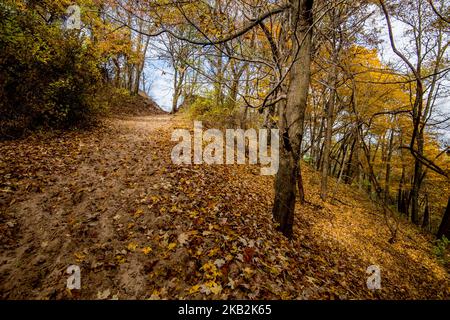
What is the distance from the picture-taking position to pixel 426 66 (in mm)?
11461

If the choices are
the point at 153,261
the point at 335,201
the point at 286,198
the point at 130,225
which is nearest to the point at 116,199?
the point at 130,225

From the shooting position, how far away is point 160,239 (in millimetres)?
3619

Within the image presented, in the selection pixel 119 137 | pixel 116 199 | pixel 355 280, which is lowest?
pixel 355 280

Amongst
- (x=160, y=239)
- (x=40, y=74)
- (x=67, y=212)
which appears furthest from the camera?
(x=40, y=74)

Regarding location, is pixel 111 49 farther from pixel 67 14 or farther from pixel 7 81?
pixel 7 81

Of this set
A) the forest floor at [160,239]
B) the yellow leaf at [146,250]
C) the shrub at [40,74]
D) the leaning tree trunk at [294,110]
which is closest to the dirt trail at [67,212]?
the forest floor at [160,239]

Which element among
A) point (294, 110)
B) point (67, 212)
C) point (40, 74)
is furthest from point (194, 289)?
point (40, 74)

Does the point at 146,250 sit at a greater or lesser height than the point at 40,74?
lesser

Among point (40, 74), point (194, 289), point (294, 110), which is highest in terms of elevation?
point (40, 74)

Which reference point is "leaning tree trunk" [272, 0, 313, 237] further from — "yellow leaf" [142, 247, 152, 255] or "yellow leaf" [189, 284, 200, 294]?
"yellow leaf" [142, 247, 152, 255]

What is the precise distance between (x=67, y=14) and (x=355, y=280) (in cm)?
1771

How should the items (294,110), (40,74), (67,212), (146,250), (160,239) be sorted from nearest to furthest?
(146,250), (160,239), (67,212), (294,110), (40,74)

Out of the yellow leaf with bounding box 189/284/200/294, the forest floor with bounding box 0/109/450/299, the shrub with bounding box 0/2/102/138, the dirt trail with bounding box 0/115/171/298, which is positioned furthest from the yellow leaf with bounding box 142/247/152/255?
the shrub with bounding box 0/2/102/138

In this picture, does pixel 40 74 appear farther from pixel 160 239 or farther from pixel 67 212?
pixel 160 239
